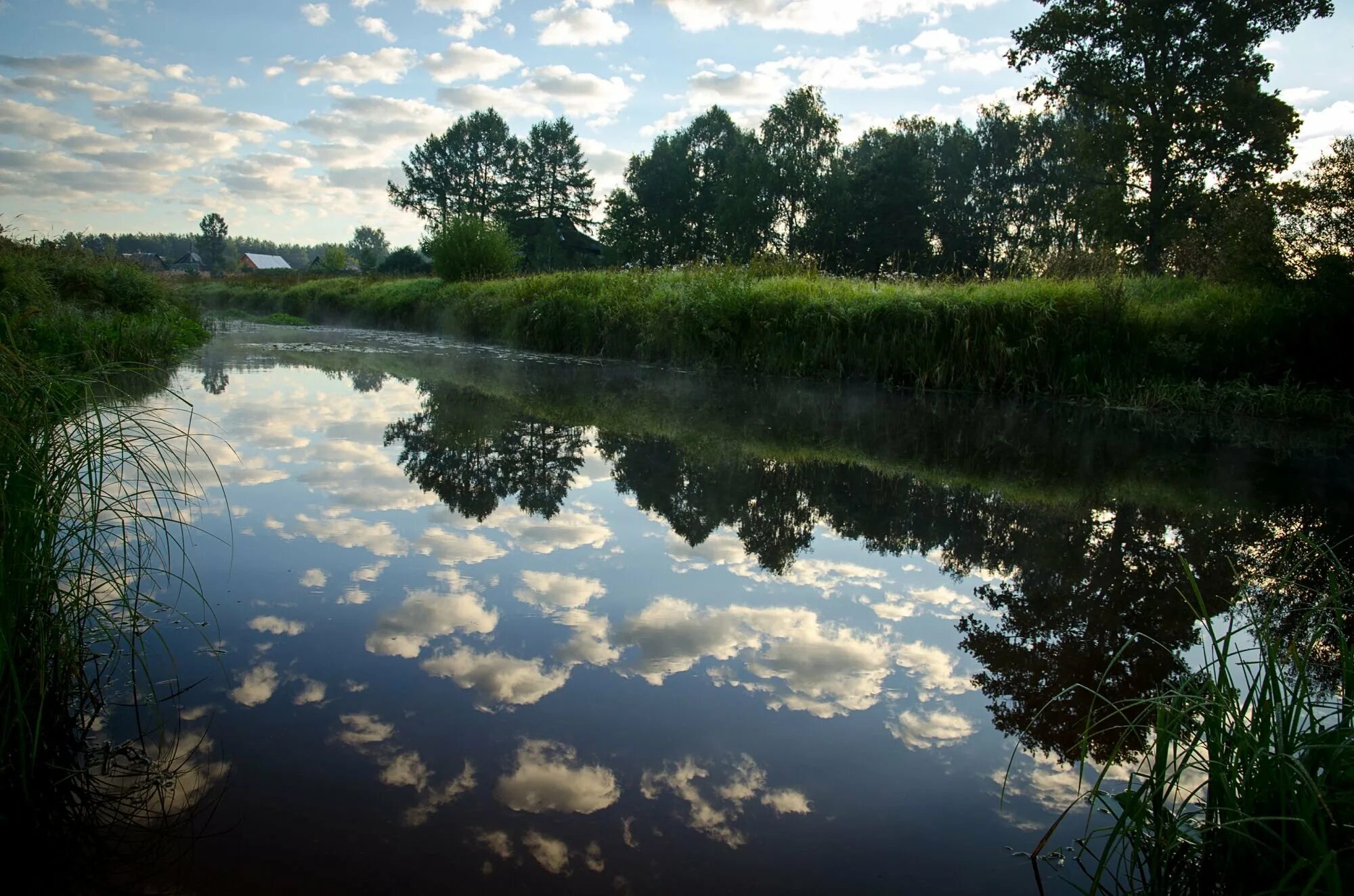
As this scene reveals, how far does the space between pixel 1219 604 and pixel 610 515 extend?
2.97 m

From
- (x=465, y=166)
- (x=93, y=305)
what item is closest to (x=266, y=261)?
(x=465, y=166)

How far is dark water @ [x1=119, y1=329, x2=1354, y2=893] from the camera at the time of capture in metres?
1.83

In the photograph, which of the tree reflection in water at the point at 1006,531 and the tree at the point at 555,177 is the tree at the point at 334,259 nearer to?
the tree at the point at 555,177

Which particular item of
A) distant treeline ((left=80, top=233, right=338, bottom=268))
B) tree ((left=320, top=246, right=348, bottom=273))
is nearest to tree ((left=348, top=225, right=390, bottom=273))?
distant treeline ((left=80, top=233, right=338, bottom=268))

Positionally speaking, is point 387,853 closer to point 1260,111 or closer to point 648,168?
point 1260,111

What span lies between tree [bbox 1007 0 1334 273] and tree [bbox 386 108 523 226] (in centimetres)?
4676

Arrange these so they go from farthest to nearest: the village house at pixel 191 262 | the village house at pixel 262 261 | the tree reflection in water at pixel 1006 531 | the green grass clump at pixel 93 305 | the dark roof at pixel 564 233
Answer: the village house at pixel 262 261 → the village house at pixel 191 262 → the dark roof at pixel 564 233 → the green grass clump at pixel 93 305 → the tree reflection in water at pixel 1006 531

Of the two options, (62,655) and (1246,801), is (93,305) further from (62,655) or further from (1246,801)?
(1246,801)

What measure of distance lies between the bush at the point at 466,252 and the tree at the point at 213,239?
85.4m

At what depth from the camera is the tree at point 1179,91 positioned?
21.6m

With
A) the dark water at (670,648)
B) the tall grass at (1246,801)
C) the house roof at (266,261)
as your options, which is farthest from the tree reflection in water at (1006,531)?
the house roof at (266,261)

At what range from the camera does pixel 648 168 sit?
5403 centimetres

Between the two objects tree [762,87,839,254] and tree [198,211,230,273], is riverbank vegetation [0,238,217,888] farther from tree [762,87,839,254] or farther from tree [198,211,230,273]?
tree [198,211,230,273]

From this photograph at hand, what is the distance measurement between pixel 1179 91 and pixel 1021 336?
55.5 feet
